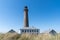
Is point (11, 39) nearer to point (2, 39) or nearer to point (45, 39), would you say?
point (2, 39)

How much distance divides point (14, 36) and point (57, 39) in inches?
85.1

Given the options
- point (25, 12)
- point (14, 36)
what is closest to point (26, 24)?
point (25, 12)

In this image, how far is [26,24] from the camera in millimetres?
36812

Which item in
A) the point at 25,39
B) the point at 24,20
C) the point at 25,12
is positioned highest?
the point at 25,12

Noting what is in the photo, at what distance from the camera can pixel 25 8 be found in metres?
38.6

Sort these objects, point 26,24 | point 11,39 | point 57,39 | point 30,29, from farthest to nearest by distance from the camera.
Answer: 1. point 26,24
2. point 30,29
3. point 11,39
4. point 57,39

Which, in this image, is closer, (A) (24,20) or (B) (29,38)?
(B) (29,38)

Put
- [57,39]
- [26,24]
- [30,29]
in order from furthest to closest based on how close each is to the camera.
A: [26,24], [30,29], [57,39]

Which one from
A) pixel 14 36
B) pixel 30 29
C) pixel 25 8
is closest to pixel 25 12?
pixel 25 8

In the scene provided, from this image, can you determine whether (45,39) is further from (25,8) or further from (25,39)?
(25,8)

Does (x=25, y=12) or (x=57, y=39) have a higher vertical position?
(x=25, y=12)

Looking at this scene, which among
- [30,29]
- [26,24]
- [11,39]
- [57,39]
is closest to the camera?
[57,39]

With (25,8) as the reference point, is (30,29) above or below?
below

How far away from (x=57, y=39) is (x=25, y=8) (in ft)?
110
